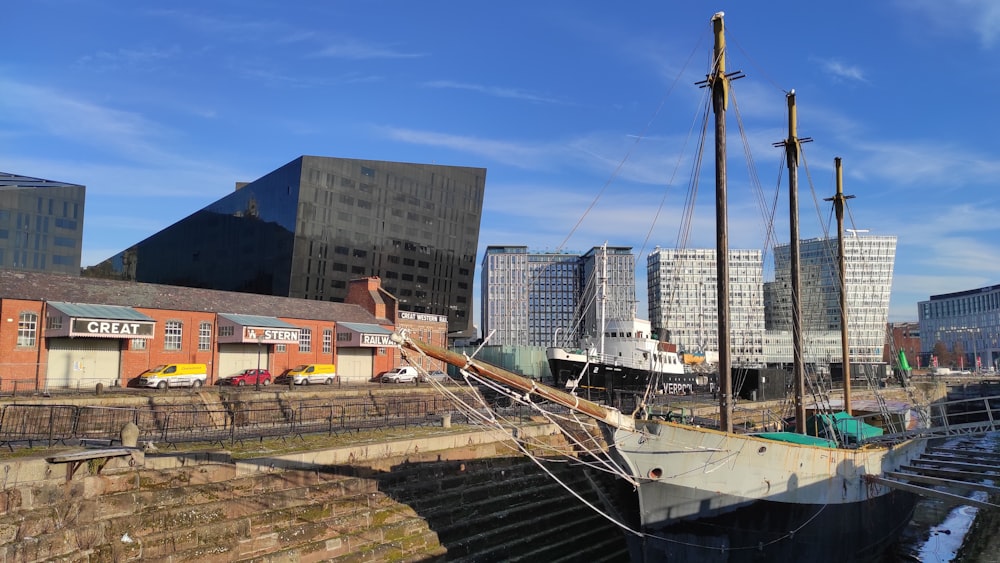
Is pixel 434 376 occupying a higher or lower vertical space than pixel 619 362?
lower

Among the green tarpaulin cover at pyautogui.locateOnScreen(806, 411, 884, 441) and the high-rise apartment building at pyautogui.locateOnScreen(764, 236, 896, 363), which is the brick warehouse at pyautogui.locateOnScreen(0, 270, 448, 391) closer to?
the green tarpaulin cover at pyautogui.locateOnScreen(806, 411, 884, 441)

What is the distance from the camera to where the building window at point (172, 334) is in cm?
3119

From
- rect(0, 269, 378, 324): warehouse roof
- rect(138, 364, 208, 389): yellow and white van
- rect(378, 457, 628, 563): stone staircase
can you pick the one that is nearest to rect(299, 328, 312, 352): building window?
rect(0, 269, 378, 324): warehouse roof

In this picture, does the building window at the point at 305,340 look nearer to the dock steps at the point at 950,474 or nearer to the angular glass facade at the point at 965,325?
the dock steps at the point at 950,474

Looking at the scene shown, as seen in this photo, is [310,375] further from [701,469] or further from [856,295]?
[856,295]

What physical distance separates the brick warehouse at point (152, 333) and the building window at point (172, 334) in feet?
0.15

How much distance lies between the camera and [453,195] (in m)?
73.9

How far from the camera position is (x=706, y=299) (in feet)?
482

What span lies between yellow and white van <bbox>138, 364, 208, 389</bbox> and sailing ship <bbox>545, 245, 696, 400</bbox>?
21896 mm

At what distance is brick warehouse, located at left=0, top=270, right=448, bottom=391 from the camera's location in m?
26.9

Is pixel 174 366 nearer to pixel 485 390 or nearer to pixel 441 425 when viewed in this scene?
pixel 441 425

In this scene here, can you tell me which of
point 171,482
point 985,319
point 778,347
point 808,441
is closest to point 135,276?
point 171,482

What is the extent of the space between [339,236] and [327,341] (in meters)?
26.9

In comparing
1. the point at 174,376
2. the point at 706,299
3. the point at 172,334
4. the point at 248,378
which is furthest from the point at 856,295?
the point at 174,376
